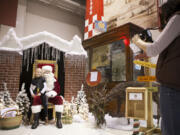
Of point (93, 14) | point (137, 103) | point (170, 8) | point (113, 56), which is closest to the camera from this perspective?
point (170, 8)

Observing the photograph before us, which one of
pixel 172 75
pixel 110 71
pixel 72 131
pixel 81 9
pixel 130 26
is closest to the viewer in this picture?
pixel 172 75

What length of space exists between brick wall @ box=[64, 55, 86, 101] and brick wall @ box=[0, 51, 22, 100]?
38.6 inches

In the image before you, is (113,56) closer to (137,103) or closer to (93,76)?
(93,76)

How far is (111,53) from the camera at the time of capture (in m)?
3.57

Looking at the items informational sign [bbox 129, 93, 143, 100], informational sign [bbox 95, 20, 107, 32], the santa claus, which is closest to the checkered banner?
informational sign [bbox 95, 20, 107, 32]

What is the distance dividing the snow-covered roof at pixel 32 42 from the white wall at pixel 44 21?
147 centimetres

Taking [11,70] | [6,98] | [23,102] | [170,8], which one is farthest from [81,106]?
[170,8]

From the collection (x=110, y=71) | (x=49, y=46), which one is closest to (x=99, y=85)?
(x=110, y=71)

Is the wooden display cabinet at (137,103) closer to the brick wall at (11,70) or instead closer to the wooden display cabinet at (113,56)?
the wooden display cabinet at (113,56)

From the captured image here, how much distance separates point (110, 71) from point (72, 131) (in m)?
1.68

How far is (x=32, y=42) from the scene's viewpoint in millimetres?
3014

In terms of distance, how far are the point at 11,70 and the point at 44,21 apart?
245cm

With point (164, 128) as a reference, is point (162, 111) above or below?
above

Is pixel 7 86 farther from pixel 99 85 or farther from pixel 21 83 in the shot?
pixel 99 85
